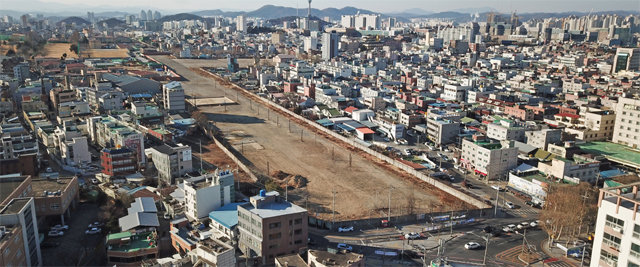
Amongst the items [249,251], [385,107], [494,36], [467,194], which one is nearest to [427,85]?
[385,107]

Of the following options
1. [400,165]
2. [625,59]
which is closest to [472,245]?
[400,165]

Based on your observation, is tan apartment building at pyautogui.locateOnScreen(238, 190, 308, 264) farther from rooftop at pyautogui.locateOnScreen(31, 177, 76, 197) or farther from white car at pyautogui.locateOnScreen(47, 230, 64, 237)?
rooftop at pyautogui.locateOnScreen(31, 177, 76, 197)

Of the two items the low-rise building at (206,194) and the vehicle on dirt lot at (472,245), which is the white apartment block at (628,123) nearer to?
the vehicle on dirt lot at (472,245)

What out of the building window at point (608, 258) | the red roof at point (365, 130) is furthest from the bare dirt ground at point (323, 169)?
the building window at point (608, 258)

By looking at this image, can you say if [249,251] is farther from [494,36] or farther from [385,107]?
[494,36]

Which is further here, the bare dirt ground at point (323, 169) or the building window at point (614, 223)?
the bare dirt ground at point (323, 169)

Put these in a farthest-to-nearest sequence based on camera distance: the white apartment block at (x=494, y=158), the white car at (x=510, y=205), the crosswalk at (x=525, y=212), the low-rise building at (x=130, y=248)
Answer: the white apartment block at (x=494, y=158) < the white car at (x=510, y=205) < the crosswalk at (x=525, y=212) < the low-rise building at (x=130, y=248)

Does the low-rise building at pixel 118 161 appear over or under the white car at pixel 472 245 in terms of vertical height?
over

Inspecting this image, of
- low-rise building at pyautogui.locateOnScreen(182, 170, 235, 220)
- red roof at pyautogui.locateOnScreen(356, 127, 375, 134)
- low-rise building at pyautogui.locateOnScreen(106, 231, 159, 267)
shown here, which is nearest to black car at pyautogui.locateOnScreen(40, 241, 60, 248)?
low-rise building at pyautogui.locateOnScreen(106, 231, 159, 267)
